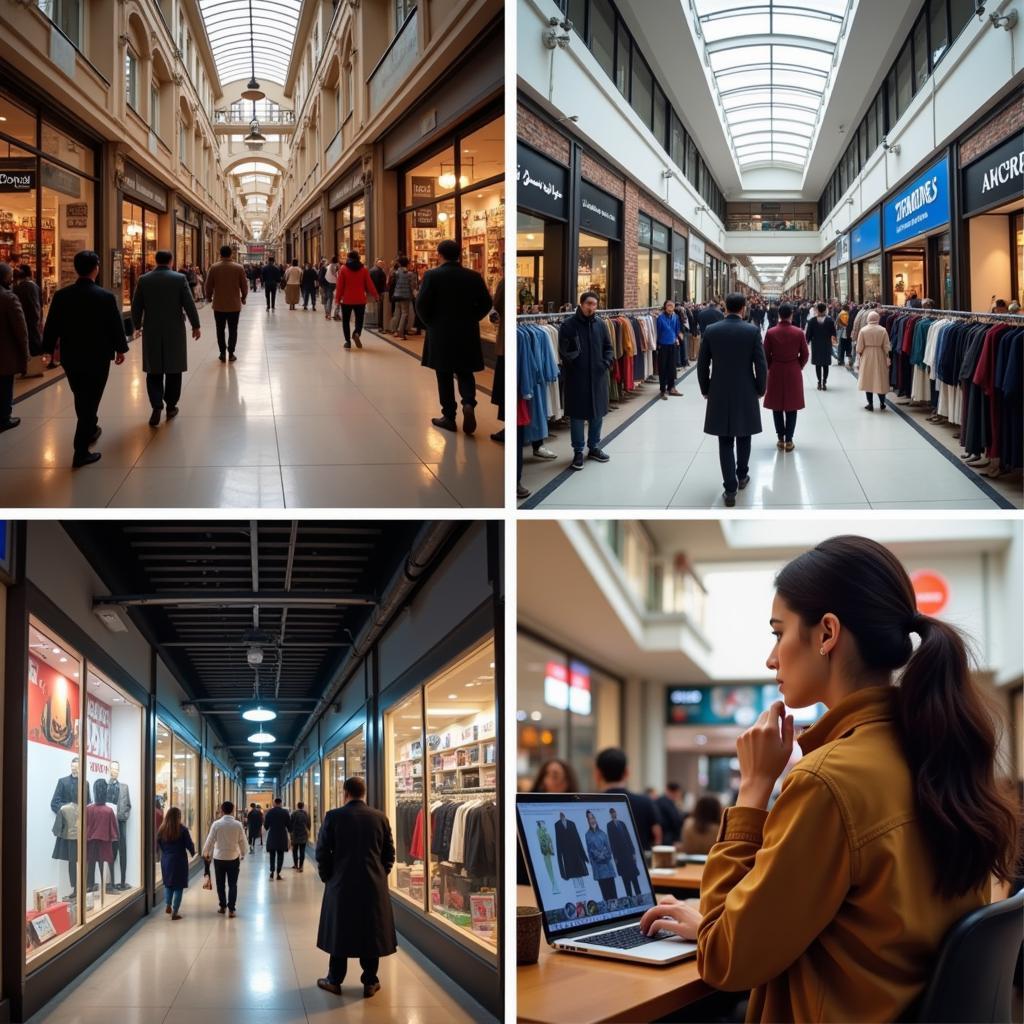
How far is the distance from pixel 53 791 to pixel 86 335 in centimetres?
295

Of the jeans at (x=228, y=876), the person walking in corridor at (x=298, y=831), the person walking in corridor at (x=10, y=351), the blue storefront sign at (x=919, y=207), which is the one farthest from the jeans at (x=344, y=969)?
the person walking in corridor at (x=298, y=831)

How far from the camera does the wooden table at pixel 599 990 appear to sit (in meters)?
1.86

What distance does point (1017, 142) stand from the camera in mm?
7242

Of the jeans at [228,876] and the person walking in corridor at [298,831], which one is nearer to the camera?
the jeans at [228,876]

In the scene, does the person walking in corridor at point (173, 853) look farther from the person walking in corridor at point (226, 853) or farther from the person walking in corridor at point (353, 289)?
the person walking in corridor at point (353, 289)

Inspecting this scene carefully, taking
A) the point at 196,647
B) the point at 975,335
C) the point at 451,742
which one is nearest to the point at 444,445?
the point at 451,742

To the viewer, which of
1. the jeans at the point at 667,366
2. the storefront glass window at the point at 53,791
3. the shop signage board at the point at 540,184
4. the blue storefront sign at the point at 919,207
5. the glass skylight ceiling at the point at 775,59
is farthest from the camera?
the jeans at the point at 667,366

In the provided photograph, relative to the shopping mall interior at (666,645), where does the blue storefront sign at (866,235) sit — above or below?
above

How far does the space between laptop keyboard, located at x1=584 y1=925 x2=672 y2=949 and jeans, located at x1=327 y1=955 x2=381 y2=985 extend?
14.5ft

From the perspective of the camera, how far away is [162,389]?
706cm

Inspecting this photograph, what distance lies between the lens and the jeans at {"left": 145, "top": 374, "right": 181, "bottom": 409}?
6.86 metres

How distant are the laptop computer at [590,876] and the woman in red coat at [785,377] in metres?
5.47

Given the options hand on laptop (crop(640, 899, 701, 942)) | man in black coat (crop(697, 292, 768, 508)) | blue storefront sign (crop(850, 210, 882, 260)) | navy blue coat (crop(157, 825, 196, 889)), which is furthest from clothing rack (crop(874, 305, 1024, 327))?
navy blue coat (crop(157, 825, 196, 889))

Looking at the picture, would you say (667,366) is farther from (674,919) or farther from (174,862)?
(674,919)
